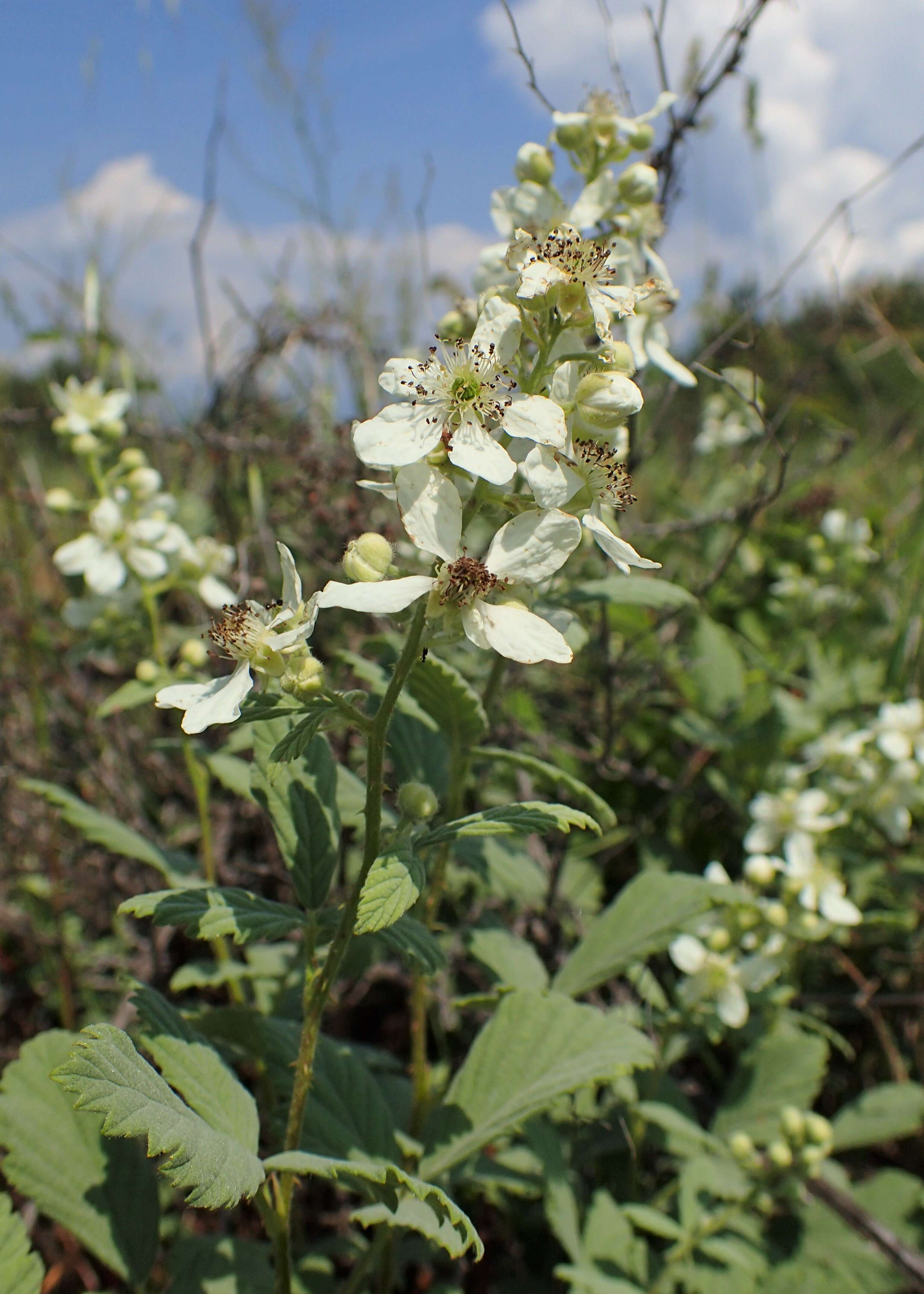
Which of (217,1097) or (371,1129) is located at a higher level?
(217,1097)

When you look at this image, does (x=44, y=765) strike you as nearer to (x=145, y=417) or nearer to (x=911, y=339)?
(x=145, y=417)

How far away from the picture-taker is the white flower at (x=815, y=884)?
2195mm

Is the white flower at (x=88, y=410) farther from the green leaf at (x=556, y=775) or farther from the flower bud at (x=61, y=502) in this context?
the green leaf at (x=556, y=775)

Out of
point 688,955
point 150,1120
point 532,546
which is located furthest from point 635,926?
point 150,1120

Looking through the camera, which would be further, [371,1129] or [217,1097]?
[371,1129]

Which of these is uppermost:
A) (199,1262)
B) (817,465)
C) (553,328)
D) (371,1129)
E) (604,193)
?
(604,193)

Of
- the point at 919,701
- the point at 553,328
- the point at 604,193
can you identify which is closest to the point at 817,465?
the point at 919,701

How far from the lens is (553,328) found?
1248 millimetres

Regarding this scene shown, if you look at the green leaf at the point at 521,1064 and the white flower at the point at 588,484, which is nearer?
the white flower at the point at 588,484

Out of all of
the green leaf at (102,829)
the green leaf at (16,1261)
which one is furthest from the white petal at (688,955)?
Result: the green leaf at (16,1261)

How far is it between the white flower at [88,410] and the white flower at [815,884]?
2079 mm

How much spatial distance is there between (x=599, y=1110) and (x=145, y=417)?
9.55ft

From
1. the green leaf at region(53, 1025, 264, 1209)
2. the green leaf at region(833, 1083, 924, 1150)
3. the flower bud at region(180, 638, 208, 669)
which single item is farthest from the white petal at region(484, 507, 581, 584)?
the green leaf at region(833, 1083, 924, 1150)

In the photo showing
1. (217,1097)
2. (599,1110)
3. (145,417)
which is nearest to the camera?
(217,1097)
